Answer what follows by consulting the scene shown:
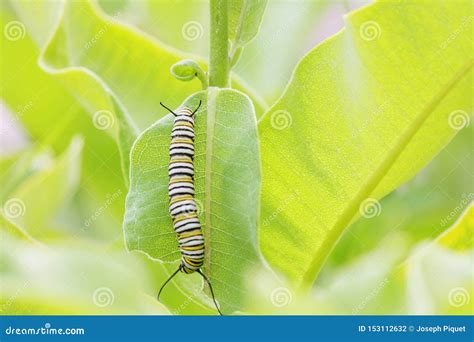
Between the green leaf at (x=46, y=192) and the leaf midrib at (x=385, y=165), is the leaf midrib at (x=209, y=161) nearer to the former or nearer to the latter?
the leaf midrib at (x=385, y=165)

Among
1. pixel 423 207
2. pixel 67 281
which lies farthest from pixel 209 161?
pixel 423 207

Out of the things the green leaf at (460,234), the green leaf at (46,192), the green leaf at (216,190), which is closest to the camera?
the green leaf at (216,190)

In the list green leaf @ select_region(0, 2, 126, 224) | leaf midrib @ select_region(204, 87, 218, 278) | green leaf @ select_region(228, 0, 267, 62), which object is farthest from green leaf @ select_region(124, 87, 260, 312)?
green leaf @ select_region(0, 2, 126, 224)

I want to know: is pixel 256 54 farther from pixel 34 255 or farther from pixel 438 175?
pixel 34 255

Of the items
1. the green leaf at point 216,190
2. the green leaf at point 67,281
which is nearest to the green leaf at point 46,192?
the green leaf at point 67,281

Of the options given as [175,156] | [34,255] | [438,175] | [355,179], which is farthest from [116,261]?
[438,175]

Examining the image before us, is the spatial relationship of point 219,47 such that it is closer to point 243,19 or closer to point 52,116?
point 243,19

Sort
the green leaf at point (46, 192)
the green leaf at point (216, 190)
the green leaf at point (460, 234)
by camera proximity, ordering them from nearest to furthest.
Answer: the green leaf at point (216, 190) → the green leaf at point (460, 234) → the green leaf at point (46, 192)
